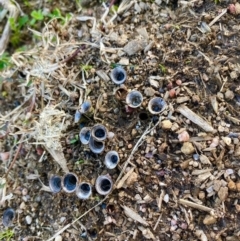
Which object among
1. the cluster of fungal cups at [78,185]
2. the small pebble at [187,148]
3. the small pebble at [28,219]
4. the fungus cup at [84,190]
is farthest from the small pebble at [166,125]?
the small pebble at [28,219]

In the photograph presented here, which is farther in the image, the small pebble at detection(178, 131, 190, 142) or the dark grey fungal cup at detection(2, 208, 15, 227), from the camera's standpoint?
the dark grey fungal cup at detection(2, 208, 15, 227)

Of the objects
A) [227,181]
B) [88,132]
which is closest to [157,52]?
[88,132]

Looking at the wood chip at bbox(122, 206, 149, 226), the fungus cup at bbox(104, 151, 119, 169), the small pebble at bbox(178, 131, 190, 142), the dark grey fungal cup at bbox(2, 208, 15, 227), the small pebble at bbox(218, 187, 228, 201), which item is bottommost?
the dark grey fungal cup at bbox(2, 208, 15, 227)

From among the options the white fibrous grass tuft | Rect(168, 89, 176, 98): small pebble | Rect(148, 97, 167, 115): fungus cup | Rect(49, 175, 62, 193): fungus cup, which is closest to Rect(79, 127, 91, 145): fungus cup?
the white fibrous grass tuft

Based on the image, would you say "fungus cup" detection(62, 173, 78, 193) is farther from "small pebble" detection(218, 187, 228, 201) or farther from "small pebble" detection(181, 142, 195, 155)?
"small pebble" detection(218, 187, 228, 201)

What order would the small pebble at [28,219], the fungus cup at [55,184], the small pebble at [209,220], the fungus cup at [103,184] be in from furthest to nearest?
the small pebble at [28,219]
the fungus cup at [55,184]
the fungus cup at [103,184]
the small pebble at [209,220]

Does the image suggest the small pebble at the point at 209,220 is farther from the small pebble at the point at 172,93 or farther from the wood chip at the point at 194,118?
the small pebble at the point at 172,93

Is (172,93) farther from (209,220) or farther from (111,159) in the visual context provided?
(209,220)

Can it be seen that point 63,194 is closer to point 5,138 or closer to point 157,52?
point 5,138
